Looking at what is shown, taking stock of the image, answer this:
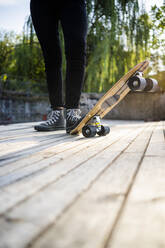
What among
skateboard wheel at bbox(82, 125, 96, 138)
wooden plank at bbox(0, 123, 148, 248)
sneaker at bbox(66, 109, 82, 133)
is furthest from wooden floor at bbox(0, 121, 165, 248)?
sneaker at bbox(66, 109, 82, 133)

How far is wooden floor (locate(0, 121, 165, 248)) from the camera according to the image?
30 centimetres

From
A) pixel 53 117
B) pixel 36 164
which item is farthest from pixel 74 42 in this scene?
pixel 36 164

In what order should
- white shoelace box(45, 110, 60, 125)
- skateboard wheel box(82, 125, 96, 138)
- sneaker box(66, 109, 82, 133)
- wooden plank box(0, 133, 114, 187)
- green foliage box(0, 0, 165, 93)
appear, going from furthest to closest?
green foliage box(0, 0, 165, 93), white shoelace box(45, 110, 60, 125), sneaker box(66, 109, 82, 133), skateboard wheel box(82, 125, 96, 138), wooden plank box(0, 133, 114, 187)

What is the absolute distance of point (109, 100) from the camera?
4.96 feet

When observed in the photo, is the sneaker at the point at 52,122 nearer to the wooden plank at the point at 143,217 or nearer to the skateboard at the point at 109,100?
the skateboard at the point at 109,100

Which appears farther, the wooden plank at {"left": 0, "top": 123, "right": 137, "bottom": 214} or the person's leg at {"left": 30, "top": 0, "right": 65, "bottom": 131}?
the person's leg at {"left": 30, "top": 0, "right": 65, "bottom": 131}

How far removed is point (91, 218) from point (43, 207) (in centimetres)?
9

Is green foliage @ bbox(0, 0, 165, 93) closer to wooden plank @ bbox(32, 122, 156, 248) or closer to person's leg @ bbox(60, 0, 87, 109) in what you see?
person's leg @ bbox(60, 0, 87, 109)

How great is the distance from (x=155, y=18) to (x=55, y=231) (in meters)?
12.8

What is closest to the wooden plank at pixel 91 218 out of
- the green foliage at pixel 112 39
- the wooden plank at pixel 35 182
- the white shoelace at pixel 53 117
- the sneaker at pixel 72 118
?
the wooden plank at pixel 35 182

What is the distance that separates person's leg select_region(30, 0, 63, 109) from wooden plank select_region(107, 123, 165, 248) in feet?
4.44

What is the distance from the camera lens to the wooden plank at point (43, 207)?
0.31 m

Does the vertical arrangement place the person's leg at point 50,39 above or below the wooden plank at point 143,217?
above

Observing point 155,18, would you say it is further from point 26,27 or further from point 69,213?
point 69,213
